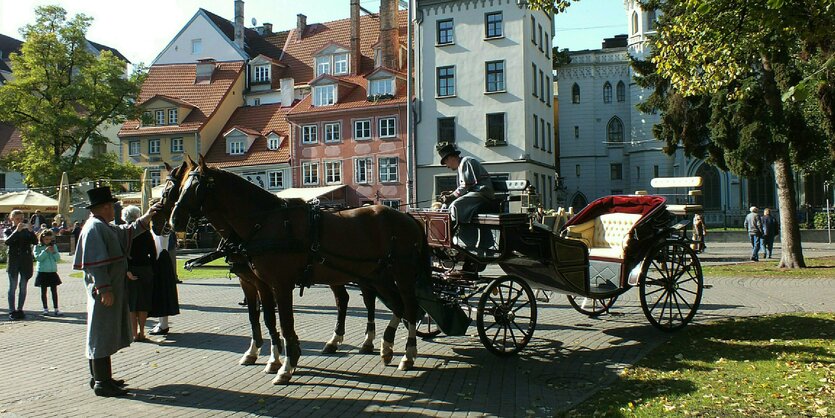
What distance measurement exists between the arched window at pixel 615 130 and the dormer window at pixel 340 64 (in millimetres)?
22836

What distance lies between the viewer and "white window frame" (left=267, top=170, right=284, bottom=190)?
45.3 metres

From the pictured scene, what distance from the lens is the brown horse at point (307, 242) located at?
6930 millimetres

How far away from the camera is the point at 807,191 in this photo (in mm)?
50156

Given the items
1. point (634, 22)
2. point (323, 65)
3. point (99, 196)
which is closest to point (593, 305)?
point (99, 196)

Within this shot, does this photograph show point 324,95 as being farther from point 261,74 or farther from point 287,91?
point 261,74

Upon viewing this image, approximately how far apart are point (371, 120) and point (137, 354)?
34447mm

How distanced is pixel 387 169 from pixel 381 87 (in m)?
5.12

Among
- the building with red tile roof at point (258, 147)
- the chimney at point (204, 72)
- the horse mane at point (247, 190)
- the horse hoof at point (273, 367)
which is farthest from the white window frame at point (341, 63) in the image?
the horse hoof at point (273, 367)

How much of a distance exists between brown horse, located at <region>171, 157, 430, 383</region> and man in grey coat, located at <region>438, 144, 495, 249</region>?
23.6 inches

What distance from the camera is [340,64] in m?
47.7

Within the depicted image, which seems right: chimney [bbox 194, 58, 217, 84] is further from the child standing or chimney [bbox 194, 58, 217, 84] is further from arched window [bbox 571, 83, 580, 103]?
the child standing

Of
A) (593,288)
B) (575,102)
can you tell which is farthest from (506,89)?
(593,288)

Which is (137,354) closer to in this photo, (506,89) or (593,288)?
(593,288)

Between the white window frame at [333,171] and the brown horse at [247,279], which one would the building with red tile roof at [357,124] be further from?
the brown horse at [247,279]
